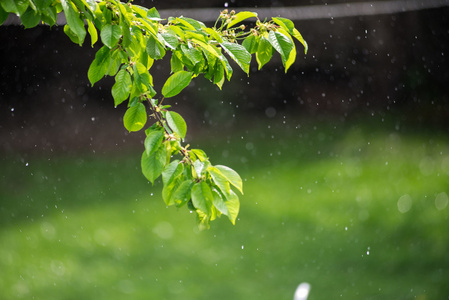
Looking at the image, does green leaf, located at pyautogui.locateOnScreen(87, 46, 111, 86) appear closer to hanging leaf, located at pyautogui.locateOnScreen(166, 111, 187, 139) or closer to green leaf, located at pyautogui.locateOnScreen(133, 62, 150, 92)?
green leaf, located at pyautogui.locateOnScreen(133, 62, 150, 92)

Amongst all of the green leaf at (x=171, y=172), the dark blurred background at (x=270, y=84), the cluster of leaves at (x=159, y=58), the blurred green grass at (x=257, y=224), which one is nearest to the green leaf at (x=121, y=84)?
the cluster of leaves at (x=159, y=58)

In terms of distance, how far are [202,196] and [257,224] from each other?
13.9 feet

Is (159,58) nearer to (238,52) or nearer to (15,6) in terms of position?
(238,52)

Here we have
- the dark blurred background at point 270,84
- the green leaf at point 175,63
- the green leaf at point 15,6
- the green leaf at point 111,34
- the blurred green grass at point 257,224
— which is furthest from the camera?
the dark blurred background at point 270,84

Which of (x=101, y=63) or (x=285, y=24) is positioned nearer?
(x=101, y=63)

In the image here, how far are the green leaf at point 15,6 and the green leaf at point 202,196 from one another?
626 mm

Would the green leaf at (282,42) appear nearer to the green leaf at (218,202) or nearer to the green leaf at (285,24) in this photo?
the green leaf at (285,24)

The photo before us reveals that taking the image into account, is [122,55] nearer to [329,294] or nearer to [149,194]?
[329,294]

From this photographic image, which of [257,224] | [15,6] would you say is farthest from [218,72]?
[257,224]

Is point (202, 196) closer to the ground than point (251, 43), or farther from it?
closer to the ground

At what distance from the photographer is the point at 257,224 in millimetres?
5711

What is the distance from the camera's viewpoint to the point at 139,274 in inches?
196

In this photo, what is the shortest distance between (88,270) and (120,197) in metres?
1.36

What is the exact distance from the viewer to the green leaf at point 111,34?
1.47 meters
